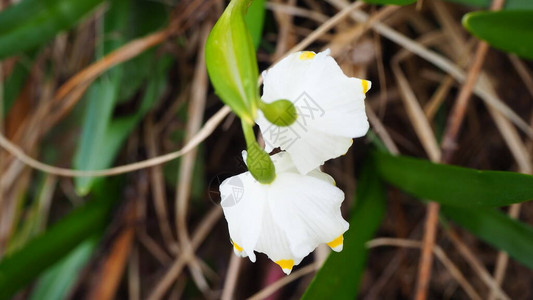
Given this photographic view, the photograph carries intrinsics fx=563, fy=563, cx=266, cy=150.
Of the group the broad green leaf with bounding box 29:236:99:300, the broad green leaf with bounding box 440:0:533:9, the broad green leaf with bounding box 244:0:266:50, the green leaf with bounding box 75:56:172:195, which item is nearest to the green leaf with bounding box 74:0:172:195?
the green leaf with bounding box 75:56:172:195

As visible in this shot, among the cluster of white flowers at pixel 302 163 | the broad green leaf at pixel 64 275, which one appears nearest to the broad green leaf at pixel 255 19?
the cluster of white flowers at pixel 302 163

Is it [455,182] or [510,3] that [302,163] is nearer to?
[455,182]

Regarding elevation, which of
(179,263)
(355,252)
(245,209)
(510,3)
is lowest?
(179,263)

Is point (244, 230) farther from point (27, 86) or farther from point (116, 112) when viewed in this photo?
point (27, 86)

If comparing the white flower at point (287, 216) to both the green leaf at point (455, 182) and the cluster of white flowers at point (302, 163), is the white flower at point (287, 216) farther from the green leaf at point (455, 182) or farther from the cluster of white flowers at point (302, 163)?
the green leaf at point (455, 182)

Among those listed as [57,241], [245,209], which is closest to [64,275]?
[57,241]

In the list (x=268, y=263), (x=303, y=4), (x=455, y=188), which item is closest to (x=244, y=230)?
(x=455, y=188)
